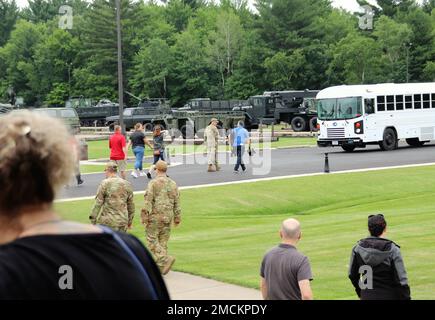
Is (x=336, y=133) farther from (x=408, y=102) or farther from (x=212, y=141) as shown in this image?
(x=212, y=141)

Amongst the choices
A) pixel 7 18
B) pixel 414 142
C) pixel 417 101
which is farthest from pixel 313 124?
pixel 7 18

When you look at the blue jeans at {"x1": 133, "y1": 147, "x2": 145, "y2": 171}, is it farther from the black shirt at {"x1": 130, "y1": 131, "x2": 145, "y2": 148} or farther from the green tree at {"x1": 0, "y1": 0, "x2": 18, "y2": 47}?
the green tree at {"x1": 0, "y1": 0, "x2": 18, "y2": 47}

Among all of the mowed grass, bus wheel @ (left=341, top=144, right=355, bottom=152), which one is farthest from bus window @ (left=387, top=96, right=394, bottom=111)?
the mowed grass

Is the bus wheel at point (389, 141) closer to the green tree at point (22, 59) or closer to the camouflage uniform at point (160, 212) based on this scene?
the camouflage uniform at point (160, 212)

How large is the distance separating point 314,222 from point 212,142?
34.6 ft

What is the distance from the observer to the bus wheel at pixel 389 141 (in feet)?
124

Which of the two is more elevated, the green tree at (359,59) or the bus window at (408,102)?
the green tree at (359,59)

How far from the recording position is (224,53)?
88.8 m

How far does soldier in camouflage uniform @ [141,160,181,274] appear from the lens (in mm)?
12734

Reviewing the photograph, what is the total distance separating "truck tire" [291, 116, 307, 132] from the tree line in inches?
808

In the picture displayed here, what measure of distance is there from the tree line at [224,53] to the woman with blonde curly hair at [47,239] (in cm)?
7186

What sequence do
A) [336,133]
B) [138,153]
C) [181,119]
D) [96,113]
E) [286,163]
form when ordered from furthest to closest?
[96,113] < [181,119] < [336,133] < [286,163] < [138,153]

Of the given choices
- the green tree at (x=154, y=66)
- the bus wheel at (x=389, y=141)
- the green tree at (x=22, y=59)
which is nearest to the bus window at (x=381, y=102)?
the bus wheel at (x=389, y=141)

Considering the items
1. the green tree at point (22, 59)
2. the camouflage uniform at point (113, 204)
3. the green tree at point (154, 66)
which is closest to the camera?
the camouflage uniform at point (113, 204)
